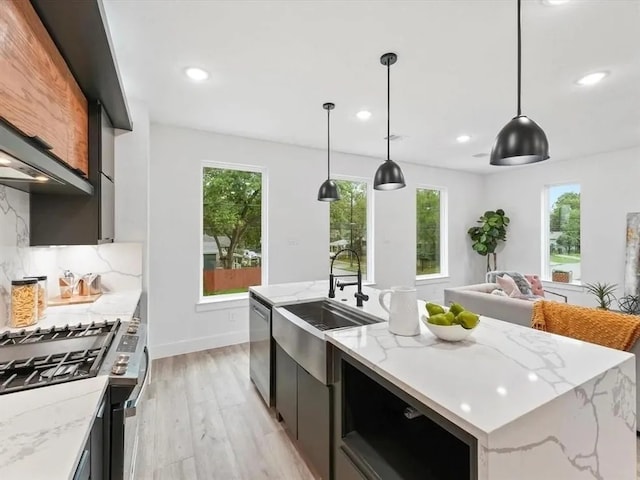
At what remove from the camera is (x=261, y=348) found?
254cm

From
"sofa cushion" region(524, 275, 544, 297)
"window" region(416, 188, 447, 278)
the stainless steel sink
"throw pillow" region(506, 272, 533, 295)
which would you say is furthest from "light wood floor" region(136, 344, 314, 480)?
"sofa cushion" region(524, 275, 544, 297)

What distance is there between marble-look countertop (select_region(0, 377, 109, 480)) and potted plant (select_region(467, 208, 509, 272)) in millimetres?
6477

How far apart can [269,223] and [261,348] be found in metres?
2.06

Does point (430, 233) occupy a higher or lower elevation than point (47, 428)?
higher

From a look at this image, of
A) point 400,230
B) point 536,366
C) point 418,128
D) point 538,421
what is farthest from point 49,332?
point 400,230

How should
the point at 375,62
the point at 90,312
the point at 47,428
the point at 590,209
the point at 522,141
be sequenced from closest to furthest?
the point at 47,428 → the point at 522,141 → the point at 90,312 → the point at 375,62 → the point at 590,209

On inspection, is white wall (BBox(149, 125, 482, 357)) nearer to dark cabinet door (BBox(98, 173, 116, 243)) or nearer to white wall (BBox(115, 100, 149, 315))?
white wall (BBox(115, 100, 149, 315))

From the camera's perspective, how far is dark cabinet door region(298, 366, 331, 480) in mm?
1580

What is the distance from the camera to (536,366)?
1.17 m

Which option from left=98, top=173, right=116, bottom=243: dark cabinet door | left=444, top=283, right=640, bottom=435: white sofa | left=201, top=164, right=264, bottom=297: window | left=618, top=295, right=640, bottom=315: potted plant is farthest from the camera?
left=618, top=295, right=640, bottom=315: potted plant

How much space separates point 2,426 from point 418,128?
4168 mm

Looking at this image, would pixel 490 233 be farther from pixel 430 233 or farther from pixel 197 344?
pixel 197 344

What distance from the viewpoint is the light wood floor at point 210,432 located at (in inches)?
73.6

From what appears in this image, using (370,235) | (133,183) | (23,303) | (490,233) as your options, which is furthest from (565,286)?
(23,303)
